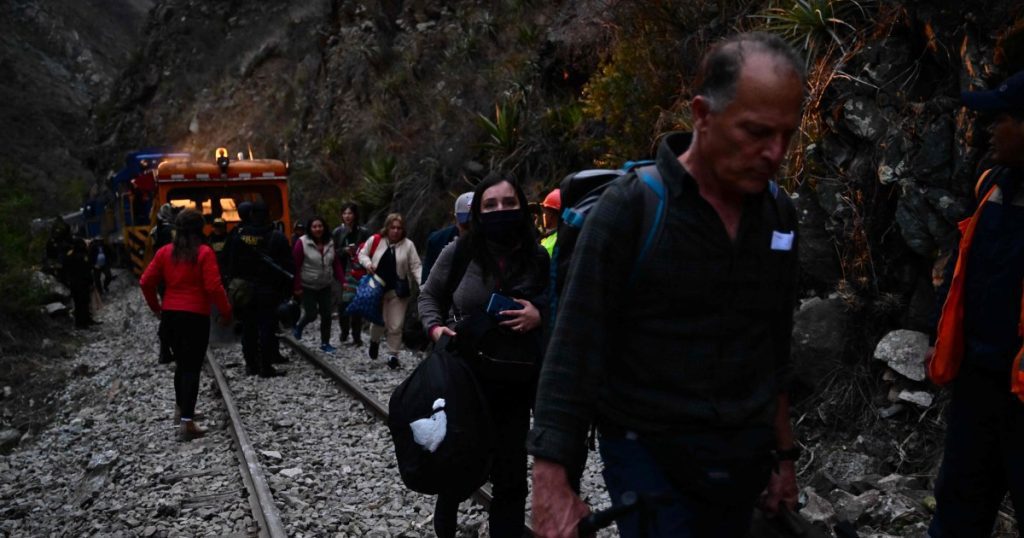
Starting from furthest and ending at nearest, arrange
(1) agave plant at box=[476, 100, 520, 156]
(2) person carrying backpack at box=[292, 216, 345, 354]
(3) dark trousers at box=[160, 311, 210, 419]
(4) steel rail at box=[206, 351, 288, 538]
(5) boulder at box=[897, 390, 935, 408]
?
(1) agave plant at box=[476, 100, 520, 156], (2) person carrying backpack at box=[292, 216, 345, 354], (3) dark trousers at box=[160, 311, 210, 419], (5) boulder at box=[897, 390, 935, 408], (4) steel rail at box=[206, 351, 288, 538]

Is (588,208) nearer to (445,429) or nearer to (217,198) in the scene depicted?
(445,429)

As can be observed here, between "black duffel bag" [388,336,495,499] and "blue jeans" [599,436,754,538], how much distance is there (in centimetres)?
146

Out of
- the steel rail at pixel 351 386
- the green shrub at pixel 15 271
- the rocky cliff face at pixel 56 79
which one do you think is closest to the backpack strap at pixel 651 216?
the steel rail at pixel 351 386

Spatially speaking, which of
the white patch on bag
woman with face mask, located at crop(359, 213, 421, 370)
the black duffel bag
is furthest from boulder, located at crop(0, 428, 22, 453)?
the white patch on bag

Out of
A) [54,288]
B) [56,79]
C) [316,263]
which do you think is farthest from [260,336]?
[56,79]

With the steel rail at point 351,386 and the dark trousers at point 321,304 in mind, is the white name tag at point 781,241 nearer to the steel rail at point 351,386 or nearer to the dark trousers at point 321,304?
the steel rail at point 351,386

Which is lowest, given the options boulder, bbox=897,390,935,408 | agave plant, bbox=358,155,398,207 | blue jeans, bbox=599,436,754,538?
boulder, bbox=897,390,935,408

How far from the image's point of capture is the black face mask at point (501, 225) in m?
4.05

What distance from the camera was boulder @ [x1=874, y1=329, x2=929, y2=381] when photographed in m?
5.84

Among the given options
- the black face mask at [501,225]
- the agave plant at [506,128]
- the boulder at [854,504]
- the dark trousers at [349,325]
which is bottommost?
the dark trousers at [349,325]

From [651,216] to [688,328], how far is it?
11.1 inches

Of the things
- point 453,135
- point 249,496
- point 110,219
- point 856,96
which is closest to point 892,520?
point 856,96

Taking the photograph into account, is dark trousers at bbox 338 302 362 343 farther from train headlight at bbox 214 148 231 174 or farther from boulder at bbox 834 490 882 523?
boulder at bbox 834 490 882 523

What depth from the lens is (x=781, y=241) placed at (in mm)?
2258
